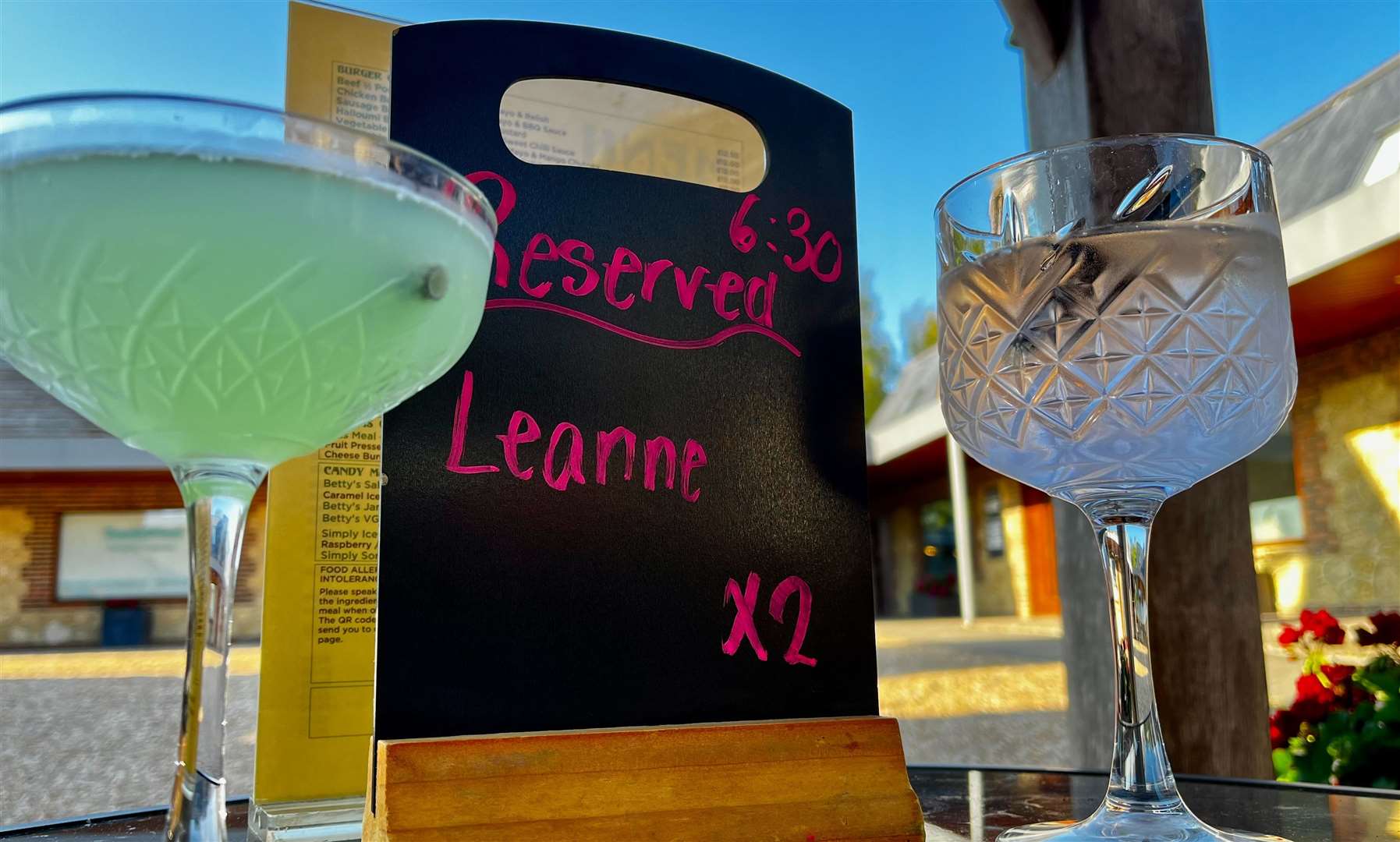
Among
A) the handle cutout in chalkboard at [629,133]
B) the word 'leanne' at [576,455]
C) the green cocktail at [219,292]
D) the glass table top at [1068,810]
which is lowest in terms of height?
the glass table top at [1068,810]

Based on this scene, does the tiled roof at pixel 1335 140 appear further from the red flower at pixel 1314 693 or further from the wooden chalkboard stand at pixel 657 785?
the wooden chalkboard stand at pixel 657 785

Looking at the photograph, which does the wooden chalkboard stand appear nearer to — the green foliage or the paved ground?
the green foliage

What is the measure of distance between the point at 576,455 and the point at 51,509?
8942mm

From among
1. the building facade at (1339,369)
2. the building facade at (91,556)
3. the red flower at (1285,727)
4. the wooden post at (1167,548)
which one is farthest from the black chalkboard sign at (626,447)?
the building facade at (91,556)

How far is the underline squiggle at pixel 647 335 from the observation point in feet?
1.59

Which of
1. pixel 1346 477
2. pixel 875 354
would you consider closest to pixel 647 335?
pixel 1346 477

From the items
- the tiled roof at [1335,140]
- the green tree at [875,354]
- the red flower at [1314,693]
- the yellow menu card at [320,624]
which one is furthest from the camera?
the green tree at [875,354]

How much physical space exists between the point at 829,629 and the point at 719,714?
0.08 metres

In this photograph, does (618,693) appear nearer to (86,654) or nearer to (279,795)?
(279,795)

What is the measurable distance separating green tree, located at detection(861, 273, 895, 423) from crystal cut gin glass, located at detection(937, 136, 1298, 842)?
13.3 meters

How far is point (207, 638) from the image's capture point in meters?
0.35

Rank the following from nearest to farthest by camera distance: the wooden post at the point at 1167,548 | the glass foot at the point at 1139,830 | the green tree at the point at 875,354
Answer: the glass foot at the point at 1139,830
the wooden post at the point at 1167,548
the green tree at the point at 875,354

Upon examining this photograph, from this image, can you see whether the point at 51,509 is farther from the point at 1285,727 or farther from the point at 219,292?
the point at 219,292

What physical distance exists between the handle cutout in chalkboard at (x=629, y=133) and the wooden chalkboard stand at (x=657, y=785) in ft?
1.06
